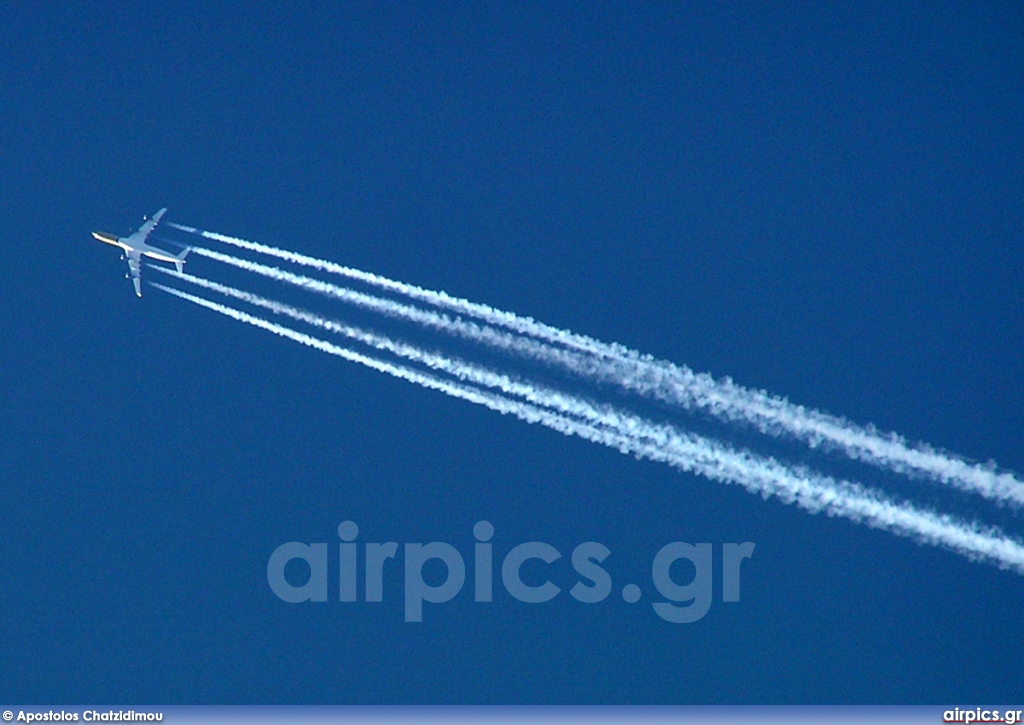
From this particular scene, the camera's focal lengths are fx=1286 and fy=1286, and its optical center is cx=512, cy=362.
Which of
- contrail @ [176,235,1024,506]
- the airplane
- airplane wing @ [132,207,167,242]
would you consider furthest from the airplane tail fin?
contrail @ [176,235,1024,506]

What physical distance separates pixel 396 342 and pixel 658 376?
6.08m

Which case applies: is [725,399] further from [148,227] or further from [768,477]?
[148,227]

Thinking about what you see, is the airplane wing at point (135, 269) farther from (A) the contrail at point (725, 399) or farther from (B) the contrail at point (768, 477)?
(B) the contrail at point (768, 477)

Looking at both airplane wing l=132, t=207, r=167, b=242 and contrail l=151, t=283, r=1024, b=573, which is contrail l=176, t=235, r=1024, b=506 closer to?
contrail l=151, t=283, r=1024, b=573

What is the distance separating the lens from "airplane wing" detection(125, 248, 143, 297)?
3369 centimetres

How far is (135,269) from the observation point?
111ft

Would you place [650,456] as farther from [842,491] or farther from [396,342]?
[396,342]

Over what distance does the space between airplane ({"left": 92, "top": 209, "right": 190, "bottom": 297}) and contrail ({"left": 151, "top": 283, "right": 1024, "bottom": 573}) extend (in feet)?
36.7

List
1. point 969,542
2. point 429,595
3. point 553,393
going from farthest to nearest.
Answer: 1. point 429,595
2. point 553,393
3. point 969,542

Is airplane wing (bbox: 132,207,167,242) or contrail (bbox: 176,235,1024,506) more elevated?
airplane wing (bbox: 132,207,167,242)

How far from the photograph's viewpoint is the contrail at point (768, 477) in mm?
26422

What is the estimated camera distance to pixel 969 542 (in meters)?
26.4

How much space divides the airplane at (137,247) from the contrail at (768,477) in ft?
36.7

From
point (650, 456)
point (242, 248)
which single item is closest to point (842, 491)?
point (650, 456)
